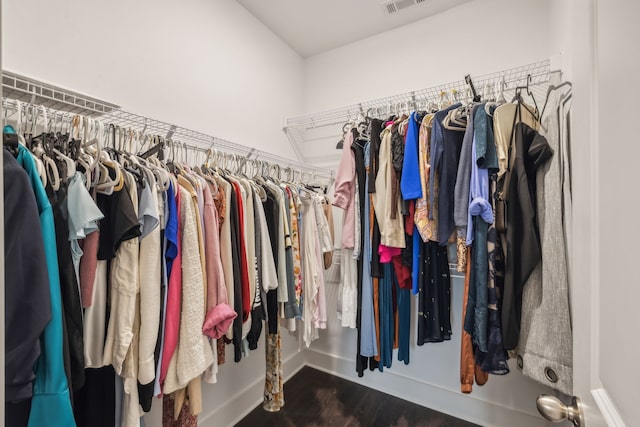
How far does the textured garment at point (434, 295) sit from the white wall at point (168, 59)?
1.41 metres

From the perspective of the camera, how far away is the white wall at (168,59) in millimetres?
1064

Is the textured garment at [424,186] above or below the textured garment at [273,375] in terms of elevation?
above

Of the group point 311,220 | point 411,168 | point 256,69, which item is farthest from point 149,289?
point 256,69

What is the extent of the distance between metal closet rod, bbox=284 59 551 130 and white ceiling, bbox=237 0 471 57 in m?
0.58

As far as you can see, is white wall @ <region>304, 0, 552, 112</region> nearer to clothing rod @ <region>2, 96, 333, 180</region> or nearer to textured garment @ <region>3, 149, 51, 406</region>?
clothing rod @ <region>2, 96, 333, 180</region>

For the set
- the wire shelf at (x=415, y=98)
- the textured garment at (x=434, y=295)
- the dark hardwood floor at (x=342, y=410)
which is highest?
the wire shelf at (x=415, y=98)

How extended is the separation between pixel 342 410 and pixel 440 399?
0.66 metres

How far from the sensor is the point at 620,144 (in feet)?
1.25

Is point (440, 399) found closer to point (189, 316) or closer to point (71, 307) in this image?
point (189, 316)

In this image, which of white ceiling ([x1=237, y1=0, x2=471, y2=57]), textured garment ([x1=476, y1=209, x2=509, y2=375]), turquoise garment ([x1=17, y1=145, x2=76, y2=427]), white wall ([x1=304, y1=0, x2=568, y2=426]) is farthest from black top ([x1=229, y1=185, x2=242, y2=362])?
white ceiling ([x1=237, y1=0, x2=471, y2=57])

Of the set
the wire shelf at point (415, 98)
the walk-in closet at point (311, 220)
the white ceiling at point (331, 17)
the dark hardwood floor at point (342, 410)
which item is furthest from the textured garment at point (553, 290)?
the white ceiling at point (331, 17)

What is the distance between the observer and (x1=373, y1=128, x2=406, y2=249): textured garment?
1334mm

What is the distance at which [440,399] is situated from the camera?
1862 mm

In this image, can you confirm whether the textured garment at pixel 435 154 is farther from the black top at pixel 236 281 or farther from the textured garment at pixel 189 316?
the textured garment at pixel 189 316
